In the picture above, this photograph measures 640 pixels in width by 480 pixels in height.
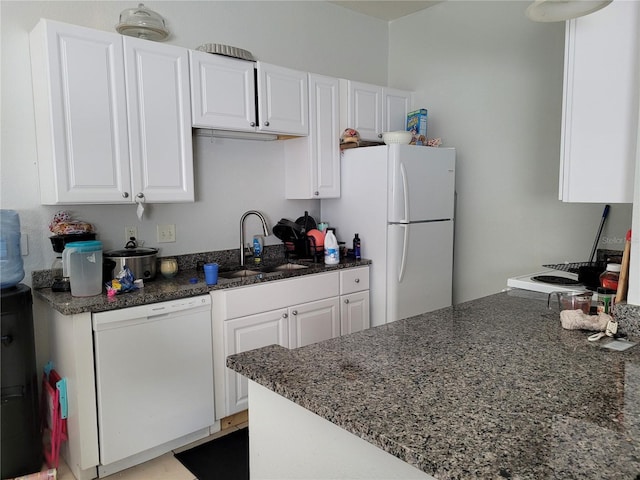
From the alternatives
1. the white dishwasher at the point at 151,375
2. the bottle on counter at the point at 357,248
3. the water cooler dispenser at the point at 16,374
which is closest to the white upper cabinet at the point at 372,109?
the bottle on counter at the point at 357,248

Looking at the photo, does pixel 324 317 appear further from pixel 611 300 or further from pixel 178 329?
pixel 611 300

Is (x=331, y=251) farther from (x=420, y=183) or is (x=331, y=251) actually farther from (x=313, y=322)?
(x=420, y=183)

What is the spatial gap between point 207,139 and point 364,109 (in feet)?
3.91

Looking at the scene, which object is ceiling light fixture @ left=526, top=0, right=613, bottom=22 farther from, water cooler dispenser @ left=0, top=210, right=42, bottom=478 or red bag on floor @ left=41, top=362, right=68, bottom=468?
red bag on floor @ left=41, top=362, right=68, bottom=468

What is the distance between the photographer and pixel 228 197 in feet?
10.4

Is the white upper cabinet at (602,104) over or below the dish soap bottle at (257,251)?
over

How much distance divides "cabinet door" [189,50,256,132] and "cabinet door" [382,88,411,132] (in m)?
1.20

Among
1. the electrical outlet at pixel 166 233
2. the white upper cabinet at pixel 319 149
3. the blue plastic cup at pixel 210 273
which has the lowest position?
the blue plastic cup at pixel 210 273

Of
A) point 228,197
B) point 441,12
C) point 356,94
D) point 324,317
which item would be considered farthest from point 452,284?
point 441,12

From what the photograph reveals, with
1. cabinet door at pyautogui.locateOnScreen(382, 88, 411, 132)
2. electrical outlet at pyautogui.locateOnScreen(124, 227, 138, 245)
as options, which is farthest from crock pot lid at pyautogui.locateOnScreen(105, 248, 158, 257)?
cabinet door at pyautogui.locateOnScreen(382, 88, 411, 132)

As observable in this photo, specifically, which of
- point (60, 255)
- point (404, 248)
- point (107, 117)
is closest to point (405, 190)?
point (404, 248)

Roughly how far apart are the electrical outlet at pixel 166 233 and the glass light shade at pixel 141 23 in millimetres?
1112

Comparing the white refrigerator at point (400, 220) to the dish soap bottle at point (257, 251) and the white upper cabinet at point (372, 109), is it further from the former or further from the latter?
the dish soap bottle at point (257, 251)

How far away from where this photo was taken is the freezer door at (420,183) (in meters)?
3.06
